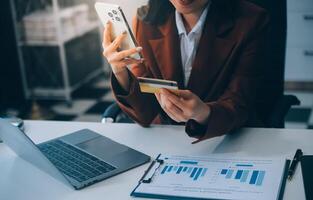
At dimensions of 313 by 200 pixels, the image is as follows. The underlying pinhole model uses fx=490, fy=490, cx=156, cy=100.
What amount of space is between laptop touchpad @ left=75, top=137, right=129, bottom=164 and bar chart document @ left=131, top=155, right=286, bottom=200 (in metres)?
0.11

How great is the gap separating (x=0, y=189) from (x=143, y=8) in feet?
2.22

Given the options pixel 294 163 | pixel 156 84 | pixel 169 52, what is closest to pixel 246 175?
pixel 294 163

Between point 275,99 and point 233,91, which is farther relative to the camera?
point 275,99

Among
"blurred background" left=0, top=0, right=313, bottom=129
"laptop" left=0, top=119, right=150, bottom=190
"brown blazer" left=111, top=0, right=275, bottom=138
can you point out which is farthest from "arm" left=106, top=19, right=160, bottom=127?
"blurred background" left=0, top=0, right=313, bottom=129

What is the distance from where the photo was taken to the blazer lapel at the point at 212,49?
51.5 inches

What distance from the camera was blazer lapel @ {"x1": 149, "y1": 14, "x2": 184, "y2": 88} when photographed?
1.36 meters

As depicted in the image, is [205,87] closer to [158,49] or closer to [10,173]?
[158,49]

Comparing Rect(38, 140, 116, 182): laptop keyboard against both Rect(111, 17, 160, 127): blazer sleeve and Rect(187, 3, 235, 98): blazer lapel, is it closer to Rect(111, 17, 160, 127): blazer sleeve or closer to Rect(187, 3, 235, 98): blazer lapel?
Rect(111, 17, 160, 127): blazer sleeve

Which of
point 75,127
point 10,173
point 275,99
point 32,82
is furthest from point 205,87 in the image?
point 32,82

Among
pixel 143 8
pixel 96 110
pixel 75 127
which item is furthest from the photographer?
pixel 96 110

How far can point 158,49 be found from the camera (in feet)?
4.55

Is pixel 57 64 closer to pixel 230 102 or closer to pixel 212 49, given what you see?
pixel 212 49

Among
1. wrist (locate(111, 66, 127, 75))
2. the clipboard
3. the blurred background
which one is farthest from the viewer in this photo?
the blurred background

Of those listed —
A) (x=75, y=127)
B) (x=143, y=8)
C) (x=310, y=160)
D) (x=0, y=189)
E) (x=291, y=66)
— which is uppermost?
(x=291, y=66)
